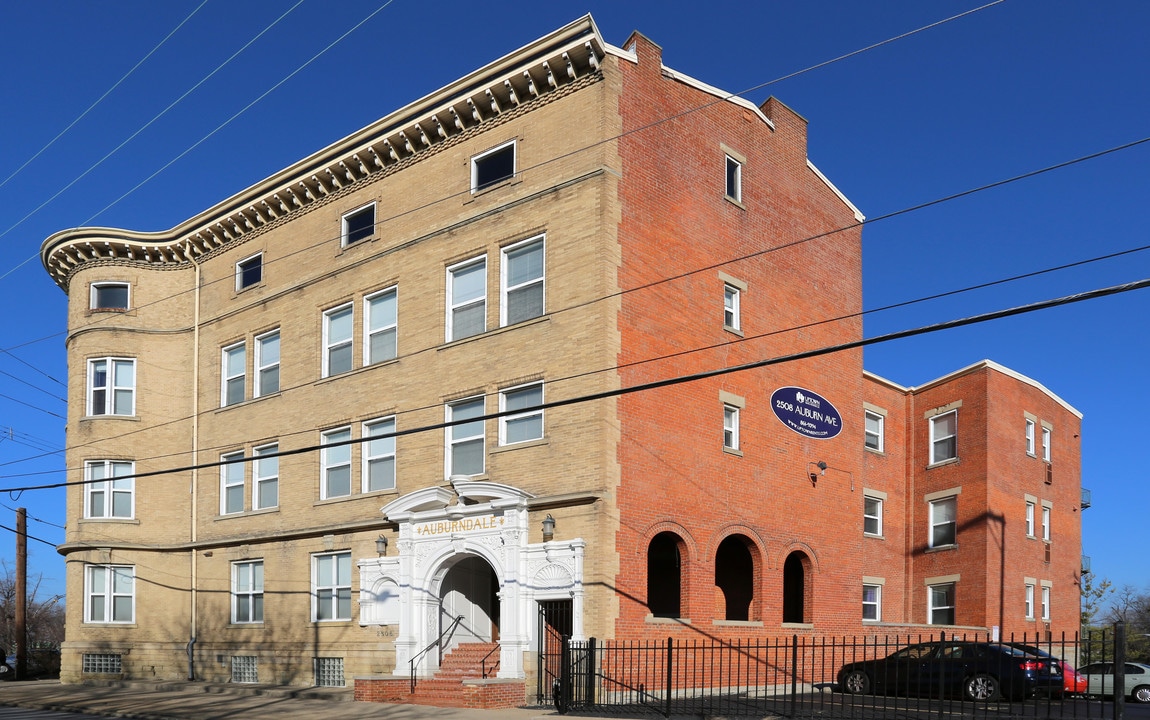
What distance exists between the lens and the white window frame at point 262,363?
106 feet

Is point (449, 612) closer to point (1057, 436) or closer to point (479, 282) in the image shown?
point (479, 282)

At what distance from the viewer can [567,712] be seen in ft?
66.9

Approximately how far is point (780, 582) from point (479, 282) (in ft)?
33.0

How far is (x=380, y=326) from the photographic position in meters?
29.0

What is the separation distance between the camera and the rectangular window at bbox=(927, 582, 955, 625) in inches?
1385

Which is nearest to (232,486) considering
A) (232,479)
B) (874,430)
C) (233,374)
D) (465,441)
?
(232,479)

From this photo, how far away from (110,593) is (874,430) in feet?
79.3

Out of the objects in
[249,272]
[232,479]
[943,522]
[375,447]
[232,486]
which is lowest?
[943,522]

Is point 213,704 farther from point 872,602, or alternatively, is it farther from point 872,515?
point 872,515

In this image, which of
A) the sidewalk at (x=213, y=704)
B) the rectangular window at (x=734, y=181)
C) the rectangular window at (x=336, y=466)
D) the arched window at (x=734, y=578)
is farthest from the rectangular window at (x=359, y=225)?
the arched window at (x=734, y=578)

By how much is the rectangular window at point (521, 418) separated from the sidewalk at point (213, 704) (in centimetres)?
576

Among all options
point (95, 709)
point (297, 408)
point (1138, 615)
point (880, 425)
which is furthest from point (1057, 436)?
point (1138, 615)

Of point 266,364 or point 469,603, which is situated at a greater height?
point 266,364

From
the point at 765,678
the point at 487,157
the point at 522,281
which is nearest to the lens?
the point at 765,678
